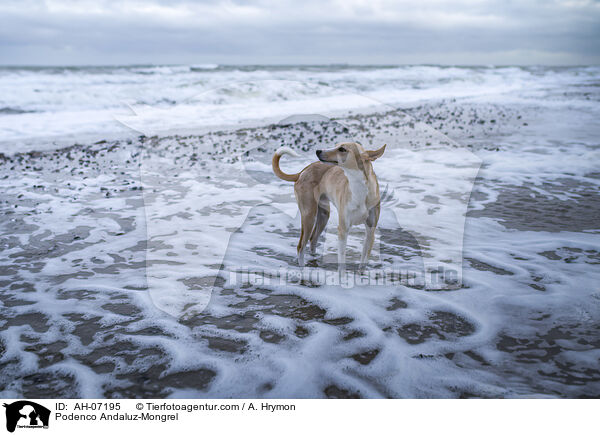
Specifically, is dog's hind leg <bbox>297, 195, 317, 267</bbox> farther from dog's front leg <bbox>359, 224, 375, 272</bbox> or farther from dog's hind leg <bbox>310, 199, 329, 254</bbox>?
dog's front leg <bbox>359, 224, 375, 272</bbox>

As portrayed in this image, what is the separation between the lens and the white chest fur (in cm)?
477

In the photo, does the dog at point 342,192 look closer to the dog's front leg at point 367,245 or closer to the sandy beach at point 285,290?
the dog's front leg at point 367,245

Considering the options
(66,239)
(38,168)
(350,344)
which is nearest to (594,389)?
(350,344)

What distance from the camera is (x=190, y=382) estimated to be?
3.66m

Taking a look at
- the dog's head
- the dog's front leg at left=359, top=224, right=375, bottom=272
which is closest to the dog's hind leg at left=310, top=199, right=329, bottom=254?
the dog's front leg at left=359, top=224, right=375, bottom=272

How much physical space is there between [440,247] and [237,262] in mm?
2906

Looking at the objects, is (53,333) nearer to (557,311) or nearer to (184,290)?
(184,290)

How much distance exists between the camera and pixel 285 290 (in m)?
5.30
